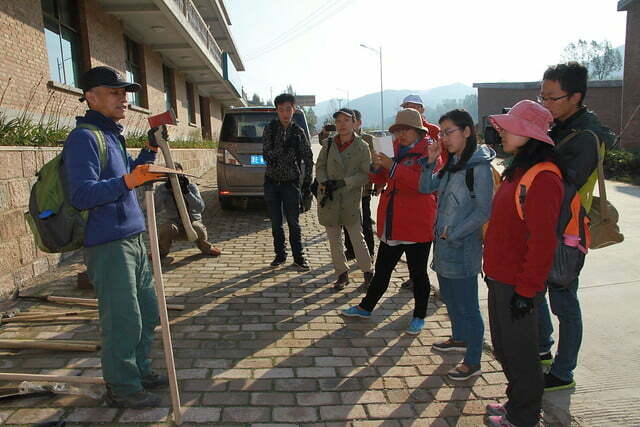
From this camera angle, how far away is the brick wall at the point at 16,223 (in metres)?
4.57

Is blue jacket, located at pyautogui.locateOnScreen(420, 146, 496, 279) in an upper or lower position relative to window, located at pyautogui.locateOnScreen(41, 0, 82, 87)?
lower

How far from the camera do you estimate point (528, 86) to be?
30922 mm

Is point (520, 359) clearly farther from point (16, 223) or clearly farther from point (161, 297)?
point (16, 223)

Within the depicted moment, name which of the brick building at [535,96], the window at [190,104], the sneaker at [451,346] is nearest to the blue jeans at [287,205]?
the sneaker at [451,346]

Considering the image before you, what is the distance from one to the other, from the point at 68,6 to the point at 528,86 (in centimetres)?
2898

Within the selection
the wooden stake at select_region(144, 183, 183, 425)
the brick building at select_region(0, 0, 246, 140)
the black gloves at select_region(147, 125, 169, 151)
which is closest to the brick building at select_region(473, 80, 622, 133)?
the brick building at select_region(0, 0, 246, 140)

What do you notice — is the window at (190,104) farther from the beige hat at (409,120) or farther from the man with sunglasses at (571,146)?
the man with sunglasses at (571,146)

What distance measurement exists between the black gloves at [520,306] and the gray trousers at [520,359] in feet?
0.38

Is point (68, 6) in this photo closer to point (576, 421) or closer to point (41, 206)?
point (41, 206)

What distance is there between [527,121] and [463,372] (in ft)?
5.72

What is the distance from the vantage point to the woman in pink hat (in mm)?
2244

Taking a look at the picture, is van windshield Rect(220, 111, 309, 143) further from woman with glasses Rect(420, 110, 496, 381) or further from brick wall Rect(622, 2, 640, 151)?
brick wall Rect(622, 2, 640, 151)

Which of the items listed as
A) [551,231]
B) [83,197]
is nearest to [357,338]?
[551,231]

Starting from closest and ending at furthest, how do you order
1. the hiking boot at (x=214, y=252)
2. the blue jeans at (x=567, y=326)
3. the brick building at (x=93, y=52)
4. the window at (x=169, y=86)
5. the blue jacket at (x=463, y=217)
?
the blue jeans at (x=567, y=326) < the blue jacket at (x=463, y=217) < the hiking boot at (x=214, y=252) < the brick building at (x=93, y=52) < the window at (x=169, y=86)
